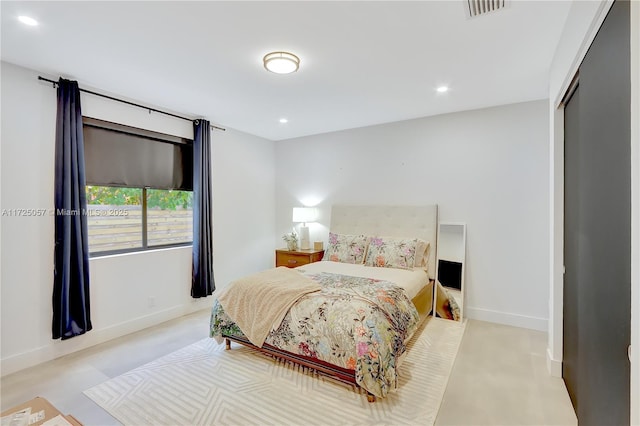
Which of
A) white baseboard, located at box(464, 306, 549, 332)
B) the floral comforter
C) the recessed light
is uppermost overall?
the recessed light

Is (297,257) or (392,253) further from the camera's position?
(297,257)

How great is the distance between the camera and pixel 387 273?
3395mm

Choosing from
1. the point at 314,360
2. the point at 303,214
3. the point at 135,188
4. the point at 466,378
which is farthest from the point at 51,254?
the point at 466,378

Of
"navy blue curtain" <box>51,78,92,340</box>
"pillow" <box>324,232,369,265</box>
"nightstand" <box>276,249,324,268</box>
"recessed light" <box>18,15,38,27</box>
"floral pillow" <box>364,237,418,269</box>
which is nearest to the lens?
"recessed light" <box>18,15,38,27</box>

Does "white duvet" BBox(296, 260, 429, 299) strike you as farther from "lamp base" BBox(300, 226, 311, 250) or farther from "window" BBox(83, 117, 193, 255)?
"window" BBox(83, 117, 193, 255)

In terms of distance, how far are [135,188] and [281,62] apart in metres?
2.32

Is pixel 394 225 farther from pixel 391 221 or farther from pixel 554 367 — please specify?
pixel 554 367

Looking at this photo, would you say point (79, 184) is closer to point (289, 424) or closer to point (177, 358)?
point (177, 358)

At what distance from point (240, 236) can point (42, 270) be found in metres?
2.38

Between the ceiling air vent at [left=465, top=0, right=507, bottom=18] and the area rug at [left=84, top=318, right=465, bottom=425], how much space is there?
2558mm

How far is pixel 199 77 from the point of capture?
2807mm

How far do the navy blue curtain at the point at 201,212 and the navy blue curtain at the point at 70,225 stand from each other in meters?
1.19

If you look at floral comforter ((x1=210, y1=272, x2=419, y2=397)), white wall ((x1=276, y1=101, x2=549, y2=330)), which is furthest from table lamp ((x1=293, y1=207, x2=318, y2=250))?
floral comforter ((x1=210, y1=272, x2=419, y2=397))

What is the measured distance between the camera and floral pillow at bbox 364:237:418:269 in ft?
12.1
